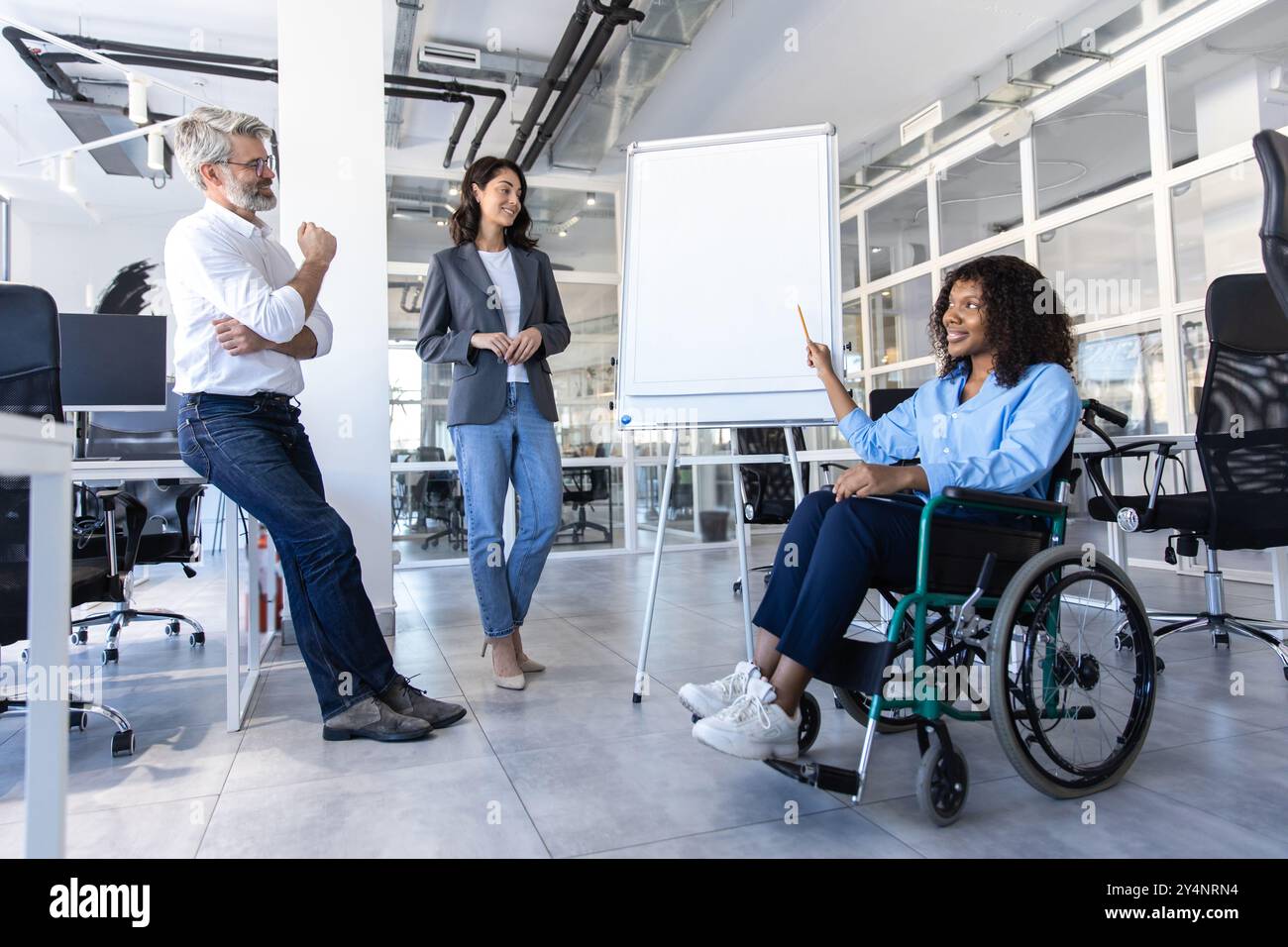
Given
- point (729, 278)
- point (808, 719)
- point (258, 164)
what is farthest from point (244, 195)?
point (808, 719)

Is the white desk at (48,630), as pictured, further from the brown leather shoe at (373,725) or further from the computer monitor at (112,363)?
the computer monitor at (112,363)

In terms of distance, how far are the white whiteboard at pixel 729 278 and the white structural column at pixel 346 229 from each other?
1461mm

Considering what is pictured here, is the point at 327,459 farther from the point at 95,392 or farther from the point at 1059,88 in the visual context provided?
the point at 1059,88

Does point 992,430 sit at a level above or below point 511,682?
above

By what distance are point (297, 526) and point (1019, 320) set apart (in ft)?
5.62

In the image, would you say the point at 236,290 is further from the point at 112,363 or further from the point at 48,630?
the point at 112,363

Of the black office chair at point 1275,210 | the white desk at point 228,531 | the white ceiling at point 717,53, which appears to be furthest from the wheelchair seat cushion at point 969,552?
the white ceiling at point 717,53

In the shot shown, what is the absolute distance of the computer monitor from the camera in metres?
3.25

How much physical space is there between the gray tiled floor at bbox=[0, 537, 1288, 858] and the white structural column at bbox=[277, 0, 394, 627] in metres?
0.83

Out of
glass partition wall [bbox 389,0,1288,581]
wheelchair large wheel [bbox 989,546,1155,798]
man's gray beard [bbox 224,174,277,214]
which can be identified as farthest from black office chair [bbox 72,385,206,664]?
wheelchair large wheel [bbox 989,546,1155,798]

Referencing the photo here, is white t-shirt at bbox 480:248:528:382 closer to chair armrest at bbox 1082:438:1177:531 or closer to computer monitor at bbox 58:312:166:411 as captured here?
computer monitor at bbox 58:312:166:411

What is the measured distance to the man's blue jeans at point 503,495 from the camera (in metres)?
2.45

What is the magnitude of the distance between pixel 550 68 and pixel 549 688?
425cm

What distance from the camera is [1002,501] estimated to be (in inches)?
59.4
